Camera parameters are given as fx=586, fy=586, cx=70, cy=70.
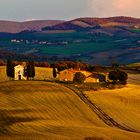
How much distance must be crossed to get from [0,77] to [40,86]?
22267 mm

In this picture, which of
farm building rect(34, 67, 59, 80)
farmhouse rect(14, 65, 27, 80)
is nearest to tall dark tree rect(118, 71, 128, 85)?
farm building rect(34, 67, 59, 80)

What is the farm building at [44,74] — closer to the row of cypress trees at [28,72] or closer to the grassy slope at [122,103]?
the row of cypress trees at [28,72]

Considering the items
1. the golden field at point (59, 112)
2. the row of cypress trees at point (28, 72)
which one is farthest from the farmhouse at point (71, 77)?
the golden field at point (59, 112)

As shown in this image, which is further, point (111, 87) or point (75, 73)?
point (75, 73)

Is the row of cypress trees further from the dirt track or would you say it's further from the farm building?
the dirt track

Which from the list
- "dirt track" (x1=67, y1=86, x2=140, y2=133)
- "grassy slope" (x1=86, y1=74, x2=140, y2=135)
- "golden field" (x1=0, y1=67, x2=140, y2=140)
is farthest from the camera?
"grassy slope" (x1=86, y1=74, x2=140, y2=135)

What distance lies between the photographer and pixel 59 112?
71.6 meters

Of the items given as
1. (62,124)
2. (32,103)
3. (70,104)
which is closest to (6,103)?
(32,103)

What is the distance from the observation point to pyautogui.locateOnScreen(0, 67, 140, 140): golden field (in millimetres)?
57500

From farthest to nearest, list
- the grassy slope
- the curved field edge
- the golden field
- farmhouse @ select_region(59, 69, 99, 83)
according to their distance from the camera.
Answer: farmhouse @ select_region(59, 69, 99, 83), the grassy slope, the curved field edge, the golden field

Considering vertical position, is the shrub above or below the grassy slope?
above

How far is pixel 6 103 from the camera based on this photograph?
248ft

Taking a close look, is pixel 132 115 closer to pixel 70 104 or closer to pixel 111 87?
pixel 70 104

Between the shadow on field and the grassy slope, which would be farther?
the grassy slope
